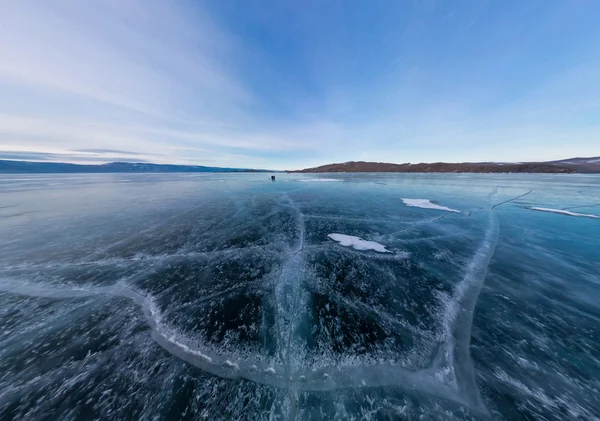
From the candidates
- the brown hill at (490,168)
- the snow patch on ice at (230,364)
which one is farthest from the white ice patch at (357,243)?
the brown hill at (490,168)

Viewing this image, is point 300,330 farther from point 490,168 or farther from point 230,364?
point 490,168

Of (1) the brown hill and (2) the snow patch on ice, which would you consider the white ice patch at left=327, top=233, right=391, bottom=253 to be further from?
(1) the brown hill

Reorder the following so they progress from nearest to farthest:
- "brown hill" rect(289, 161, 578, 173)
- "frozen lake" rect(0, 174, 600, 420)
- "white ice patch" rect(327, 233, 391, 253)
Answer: "frozen lake" rect(0, 174, 600, 420), "white ice patch" rect(327, 233, 391, 253), "brown hill" rect(289, 161, 578, 173)

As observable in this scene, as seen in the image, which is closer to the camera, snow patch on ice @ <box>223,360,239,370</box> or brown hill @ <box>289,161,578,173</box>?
snow patch on ice @ <box>223,360,239,370</box>

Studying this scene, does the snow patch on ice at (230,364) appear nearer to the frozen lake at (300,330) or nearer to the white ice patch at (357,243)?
the frozen lake at (300,330)

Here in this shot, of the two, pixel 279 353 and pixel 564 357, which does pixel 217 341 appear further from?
pixel 564 357

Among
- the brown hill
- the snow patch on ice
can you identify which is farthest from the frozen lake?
the brown hill

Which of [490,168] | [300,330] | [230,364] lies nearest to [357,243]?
[300,330]
